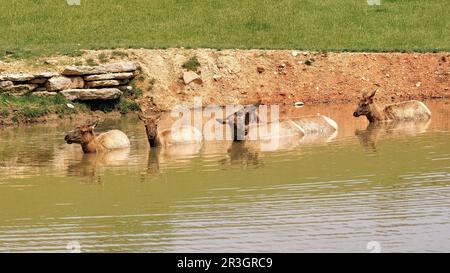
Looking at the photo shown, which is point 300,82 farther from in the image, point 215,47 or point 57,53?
point 57,53

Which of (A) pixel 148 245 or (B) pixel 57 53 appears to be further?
(B) pixel 57 53

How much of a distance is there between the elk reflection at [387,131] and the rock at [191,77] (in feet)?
23.7

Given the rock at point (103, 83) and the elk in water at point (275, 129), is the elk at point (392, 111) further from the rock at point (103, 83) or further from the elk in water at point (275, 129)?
the rock at point (103, 83)

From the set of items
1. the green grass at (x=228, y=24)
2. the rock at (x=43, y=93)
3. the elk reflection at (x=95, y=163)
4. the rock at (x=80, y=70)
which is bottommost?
the elk reflection at (x=95, y=163)

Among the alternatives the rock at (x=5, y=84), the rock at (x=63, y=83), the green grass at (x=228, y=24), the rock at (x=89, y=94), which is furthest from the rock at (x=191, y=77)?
the rock at (x=5, y=84)

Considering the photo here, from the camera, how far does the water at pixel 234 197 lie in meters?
16.0

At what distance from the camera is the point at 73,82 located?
34000 mm

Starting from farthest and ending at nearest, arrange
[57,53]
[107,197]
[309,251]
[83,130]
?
[57,53] < [83,130] < [107,197] < [309,251]

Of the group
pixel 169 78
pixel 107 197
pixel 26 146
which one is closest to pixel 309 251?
pixel 107 197

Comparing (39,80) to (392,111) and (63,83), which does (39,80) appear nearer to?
(63,83)

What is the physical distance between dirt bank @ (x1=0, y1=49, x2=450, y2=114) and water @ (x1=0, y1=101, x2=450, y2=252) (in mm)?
8061

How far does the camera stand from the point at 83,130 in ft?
85.3

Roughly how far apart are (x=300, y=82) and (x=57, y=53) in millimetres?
7224

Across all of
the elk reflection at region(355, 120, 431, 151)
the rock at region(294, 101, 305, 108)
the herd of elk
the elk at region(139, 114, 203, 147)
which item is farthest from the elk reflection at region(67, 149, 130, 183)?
the rock at region(294, 101, 305, 108)
